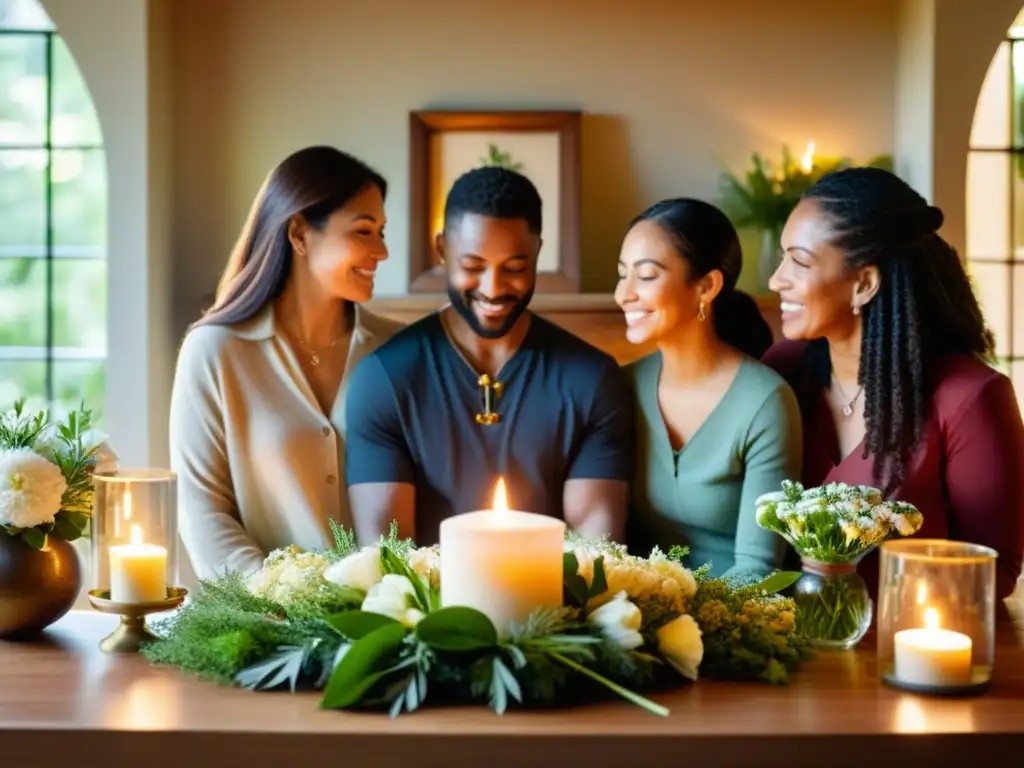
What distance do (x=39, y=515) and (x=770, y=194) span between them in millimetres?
2643

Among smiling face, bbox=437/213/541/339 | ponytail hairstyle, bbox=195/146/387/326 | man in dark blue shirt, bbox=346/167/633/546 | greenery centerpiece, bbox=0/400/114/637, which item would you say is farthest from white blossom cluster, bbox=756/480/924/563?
ponytail hairstyle, bbox=195/146/387/326

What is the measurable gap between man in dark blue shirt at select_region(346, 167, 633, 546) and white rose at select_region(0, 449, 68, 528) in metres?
0.59

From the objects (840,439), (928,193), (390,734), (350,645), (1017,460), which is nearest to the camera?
(390,734)

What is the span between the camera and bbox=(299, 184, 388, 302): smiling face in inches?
95.2

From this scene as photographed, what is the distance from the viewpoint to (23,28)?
4117 millimetres

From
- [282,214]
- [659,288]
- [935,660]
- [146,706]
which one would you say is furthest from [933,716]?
[282,214]

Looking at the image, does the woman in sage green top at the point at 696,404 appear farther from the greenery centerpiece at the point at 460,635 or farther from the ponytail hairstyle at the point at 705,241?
the greenery centerpiece at the point at 460,635

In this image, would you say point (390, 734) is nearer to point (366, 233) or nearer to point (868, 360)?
point (868, 360)

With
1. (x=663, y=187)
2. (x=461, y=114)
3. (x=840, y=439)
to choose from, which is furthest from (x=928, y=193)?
(x=840, y=439)

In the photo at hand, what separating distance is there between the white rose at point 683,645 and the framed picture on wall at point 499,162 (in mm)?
2509

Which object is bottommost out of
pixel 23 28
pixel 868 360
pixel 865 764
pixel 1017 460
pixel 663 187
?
pixel 865 764

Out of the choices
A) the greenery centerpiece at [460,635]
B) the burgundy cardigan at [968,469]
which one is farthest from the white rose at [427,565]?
the burgundy cardigan at [968,469]

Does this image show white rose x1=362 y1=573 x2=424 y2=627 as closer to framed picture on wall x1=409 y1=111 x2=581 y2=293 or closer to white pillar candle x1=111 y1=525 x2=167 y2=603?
white pillar candle x1=111 y1=525 x2=167 y2=603

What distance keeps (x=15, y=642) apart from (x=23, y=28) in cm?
294
